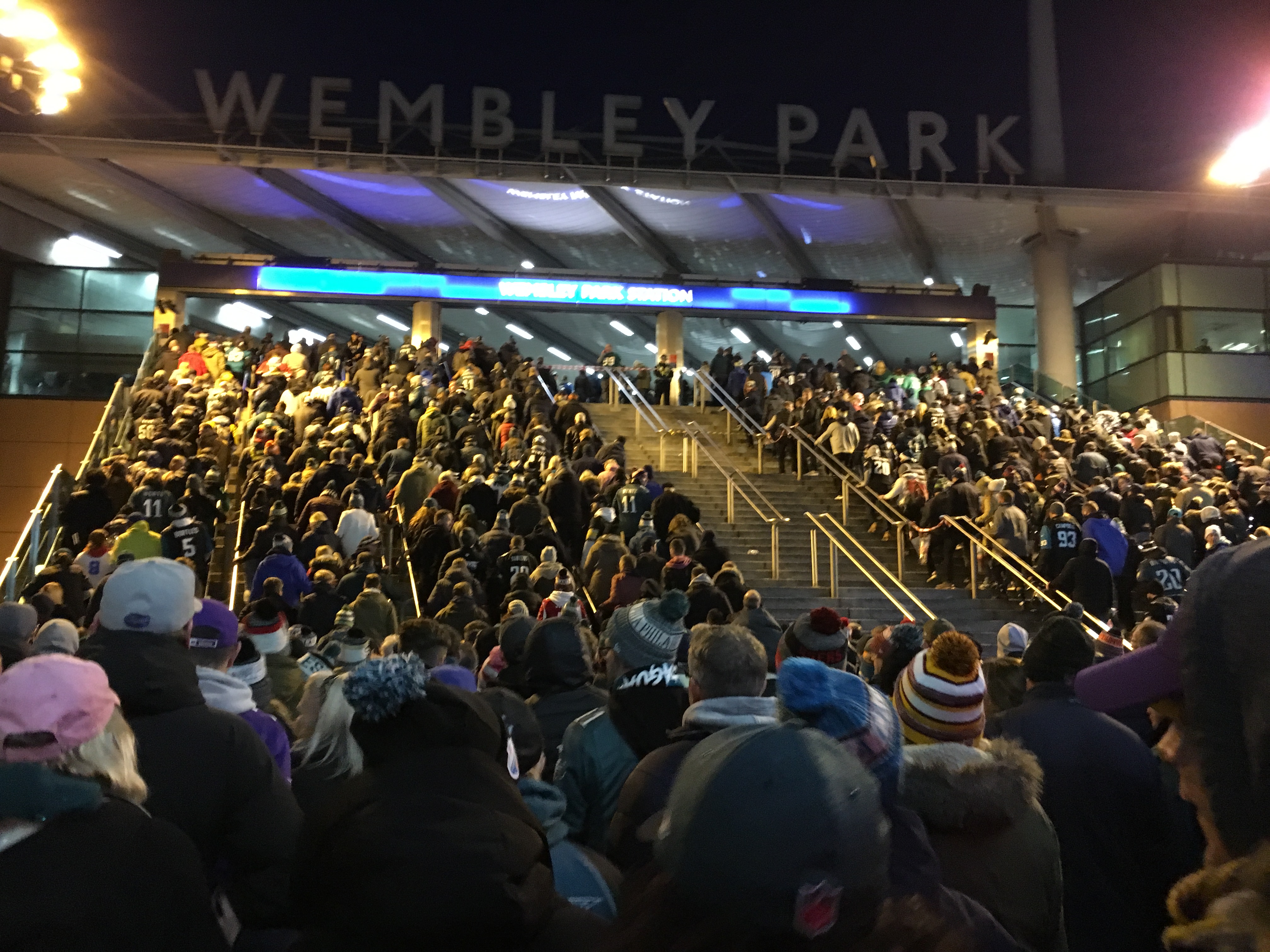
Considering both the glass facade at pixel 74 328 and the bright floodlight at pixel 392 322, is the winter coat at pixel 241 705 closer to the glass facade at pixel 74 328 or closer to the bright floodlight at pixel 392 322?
the glass facade at pixel 74 328

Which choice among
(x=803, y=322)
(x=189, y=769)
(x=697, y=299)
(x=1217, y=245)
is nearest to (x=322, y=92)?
(x=697, y=299)

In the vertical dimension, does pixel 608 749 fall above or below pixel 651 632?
below

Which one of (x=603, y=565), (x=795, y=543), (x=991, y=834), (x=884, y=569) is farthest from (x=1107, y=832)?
(x=795, y=543)

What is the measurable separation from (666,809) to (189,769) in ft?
5.30

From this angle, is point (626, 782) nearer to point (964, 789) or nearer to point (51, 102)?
point (964, 789)

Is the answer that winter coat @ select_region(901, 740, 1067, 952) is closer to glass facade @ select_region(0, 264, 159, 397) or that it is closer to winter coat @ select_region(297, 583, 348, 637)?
winter coat @ select_region(297, 583, 348, 637)

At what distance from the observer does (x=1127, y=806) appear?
Result: 3.24m

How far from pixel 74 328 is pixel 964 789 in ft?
96.1

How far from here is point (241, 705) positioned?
322cm

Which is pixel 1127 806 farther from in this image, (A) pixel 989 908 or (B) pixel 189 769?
(B) pixel 189 769

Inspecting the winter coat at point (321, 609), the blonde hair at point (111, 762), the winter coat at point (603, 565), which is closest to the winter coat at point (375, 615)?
the winter coat at point (321, 609)

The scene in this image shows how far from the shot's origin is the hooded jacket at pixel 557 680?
13.6ft

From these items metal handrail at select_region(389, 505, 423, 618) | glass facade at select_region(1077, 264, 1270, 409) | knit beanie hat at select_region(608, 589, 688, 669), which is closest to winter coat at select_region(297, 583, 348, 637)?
metal handrail at select_region(389, 505, 423, 618)

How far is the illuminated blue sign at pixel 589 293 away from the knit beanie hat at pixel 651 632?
24744 millimetres
